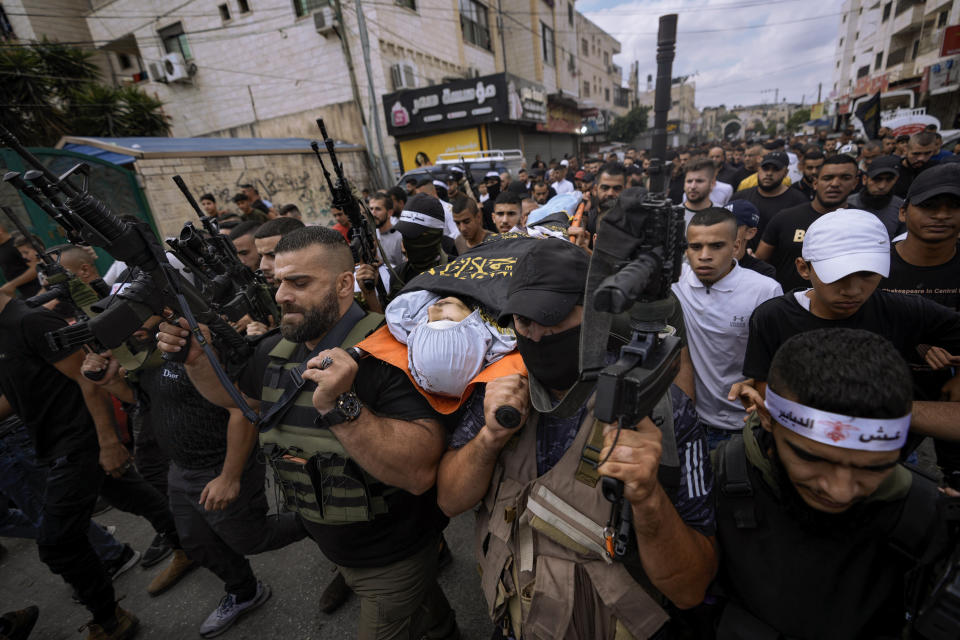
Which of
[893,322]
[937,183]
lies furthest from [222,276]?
[937,183]

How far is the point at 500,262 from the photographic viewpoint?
1.80 metres

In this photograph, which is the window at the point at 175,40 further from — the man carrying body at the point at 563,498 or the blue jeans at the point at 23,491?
the man carrying body at the point at 563,498

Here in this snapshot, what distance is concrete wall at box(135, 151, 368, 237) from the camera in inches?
392

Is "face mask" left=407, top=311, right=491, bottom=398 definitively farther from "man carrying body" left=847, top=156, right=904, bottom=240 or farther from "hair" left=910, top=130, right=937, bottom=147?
"hair" left=910, top=130, right=937, bottom=147

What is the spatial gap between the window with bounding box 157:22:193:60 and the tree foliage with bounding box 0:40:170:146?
7.29m

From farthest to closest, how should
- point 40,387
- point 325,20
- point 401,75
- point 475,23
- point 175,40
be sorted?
point 475,23
point 175,40
point 401,75
point 325,20
point 40,387

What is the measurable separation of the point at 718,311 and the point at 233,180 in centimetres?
1290

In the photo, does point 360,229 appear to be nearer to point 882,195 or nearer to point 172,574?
point 172,574

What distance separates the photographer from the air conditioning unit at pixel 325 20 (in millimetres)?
15328

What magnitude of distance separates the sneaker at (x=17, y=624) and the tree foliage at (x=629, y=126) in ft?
137

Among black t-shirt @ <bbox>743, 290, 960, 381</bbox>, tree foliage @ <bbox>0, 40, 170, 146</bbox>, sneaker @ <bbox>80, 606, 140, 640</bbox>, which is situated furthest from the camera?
tree foliage @ <bbox>0, 40, 170, 146</bbox>

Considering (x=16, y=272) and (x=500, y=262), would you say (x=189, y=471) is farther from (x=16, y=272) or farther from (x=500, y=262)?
(x=16, y=272)

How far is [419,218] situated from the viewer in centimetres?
364

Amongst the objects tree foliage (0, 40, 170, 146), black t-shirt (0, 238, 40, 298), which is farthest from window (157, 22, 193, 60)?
black t-shirt (0, 238, 40, 298)
